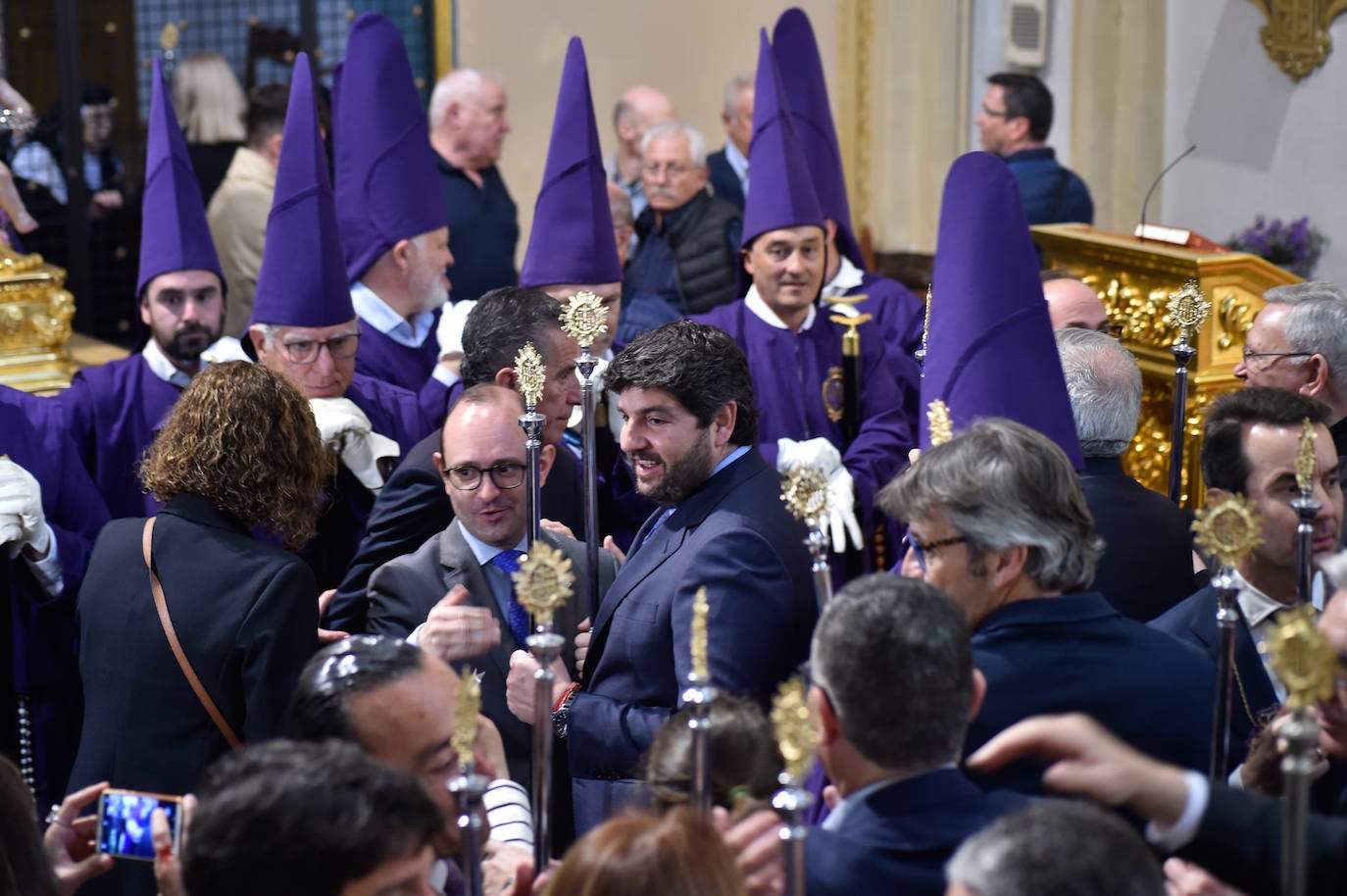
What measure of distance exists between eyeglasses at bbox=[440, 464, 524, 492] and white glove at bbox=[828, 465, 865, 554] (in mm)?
1372

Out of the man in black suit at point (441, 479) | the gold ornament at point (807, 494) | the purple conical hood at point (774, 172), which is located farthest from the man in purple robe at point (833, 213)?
the gold ornament at point (807, 494)

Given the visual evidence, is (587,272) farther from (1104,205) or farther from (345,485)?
(1104,205)

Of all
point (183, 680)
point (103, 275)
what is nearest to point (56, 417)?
point (183, 680)

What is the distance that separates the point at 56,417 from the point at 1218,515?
2996 millimetres

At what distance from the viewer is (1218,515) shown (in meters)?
2.47

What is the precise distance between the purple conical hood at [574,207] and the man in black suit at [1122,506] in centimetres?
172

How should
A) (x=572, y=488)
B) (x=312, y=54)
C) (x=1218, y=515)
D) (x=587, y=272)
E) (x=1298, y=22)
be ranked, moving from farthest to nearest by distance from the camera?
1. (x=312, y=54)
2. (x=1298, y=22)
3. (x=587, y=272)
4. (x=572, y=488)
5. (x=1218, y=515)

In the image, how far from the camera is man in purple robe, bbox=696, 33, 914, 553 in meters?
5.16

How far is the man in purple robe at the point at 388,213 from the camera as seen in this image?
519 cm

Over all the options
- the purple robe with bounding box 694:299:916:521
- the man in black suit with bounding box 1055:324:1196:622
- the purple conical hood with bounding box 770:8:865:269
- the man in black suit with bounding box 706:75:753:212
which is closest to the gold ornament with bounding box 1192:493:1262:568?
the man in black suit with bounding box 1055:324:1196:622

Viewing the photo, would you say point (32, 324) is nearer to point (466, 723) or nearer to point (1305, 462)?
point (466, 723)

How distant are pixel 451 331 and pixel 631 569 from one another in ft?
7.21

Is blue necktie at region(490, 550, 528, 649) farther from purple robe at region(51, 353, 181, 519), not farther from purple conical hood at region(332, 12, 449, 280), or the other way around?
purple conical hood at region(332, 12, 449, 280)

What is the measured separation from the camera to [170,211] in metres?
4.96
